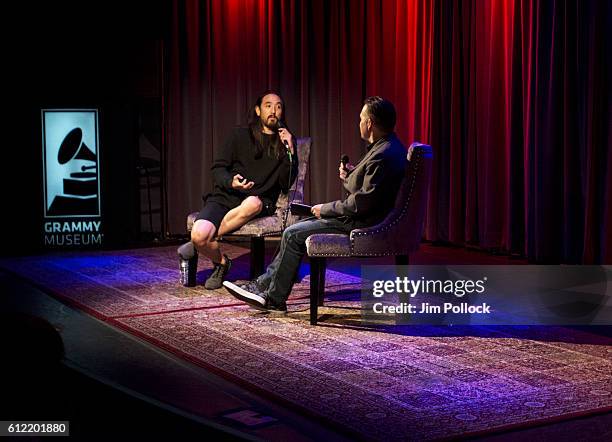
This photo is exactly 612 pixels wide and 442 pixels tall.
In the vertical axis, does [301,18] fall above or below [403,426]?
above

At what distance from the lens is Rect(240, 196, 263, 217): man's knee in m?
5.51

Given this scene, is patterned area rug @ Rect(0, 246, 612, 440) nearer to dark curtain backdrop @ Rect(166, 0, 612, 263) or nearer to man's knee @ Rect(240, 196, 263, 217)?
man's knee @ Rect(240, 196, 263, 217)

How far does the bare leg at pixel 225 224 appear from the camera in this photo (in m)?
5.50

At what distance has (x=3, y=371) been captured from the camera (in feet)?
4.66

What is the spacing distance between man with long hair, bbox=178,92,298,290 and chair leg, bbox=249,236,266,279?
0.50 feet

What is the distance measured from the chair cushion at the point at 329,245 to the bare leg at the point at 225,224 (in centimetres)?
102

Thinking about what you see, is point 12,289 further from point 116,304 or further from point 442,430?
point 442,430

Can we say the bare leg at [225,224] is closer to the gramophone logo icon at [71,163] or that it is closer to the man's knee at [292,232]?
the man's knee at [292,232]

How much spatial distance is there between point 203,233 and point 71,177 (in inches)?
97.5

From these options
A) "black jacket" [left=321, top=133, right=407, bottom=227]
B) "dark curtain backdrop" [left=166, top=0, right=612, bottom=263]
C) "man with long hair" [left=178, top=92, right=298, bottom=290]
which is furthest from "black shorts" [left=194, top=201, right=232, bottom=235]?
"dark curtain backdrop" [left=166, top=0, right=612, bottom=263]

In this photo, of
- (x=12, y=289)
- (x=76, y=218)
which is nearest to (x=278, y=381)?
(x=12, y=289)

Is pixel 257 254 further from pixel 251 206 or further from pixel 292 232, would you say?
pixel 292 232

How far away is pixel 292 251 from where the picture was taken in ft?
15.4

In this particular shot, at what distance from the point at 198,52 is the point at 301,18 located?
1.04m
